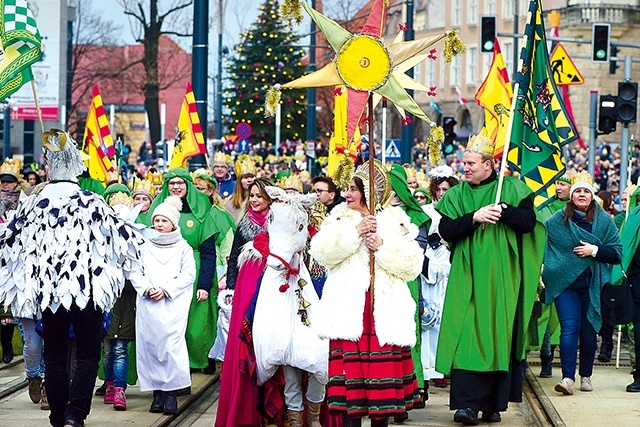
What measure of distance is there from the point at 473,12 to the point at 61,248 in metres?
72.5

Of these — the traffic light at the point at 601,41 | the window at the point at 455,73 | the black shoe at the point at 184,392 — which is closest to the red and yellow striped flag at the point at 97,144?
the black shoe at the point at 184,392

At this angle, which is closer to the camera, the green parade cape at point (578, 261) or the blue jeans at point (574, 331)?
the blue jeans at point (574, 331)

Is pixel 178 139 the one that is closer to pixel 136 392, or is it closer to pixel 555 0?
pixel 136 392

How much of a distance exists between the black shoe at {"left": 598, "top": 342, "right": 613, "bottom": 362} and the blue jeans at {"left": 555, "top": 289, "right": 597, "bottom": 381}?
301cm

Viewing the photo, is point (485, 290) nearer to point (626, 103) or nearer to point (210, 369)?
point (210, 369)

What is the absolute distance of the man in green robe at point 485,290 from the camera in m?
11.1

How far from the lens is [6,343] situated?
50.1 feet

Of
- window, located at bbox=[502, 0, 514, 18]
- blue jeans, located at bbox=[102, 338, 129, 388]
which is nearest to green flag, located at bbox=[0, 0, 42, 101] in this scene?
blue jeans, located at bbox=[102, 338, 129, 388]

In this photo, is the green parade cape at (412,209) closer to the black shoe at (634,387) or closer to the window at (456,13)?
the black shoe at (634,387)

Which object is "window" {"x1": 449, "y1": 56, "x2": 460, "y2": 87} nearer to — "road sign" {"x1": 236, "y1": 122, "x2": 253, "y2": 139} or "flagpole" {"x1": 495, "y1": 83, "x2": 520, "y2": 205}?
"road sign" {"x1": 236, "y1": 122, "x2": 253, "y2": 139}

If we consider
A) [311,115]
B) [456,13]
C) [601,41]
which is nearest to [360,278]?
[601,41]

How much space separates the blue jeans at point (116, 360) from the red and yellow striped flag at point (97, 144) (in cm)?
723

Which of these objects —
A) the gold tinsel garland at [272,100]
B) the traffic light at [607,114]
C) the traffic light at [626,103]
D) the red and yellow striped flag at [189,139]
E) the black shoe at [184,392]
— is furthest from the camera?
the traffic light at [607,114]

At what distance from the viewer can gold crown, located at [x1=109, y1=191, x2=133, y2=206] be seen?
1362 cm
